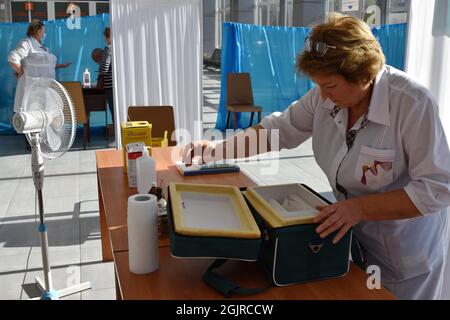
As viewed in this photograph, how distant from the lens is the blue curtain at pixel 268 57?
A: 7.11 metres

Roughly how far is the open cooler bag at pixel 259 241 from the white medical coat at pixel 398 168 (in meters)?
0.22

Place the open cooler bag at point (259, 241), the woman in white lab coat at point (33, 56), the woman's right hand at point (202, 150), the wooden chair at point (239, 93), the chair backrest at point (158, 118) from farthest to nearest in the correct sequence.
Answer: the wooden chair at point (239, 93)
the woman in white lab coat at point (33, 56)
the chair backrest at point (158, 118)
the woman's right hand at point (202, 150)
the open cooler bag at point (259, 241)

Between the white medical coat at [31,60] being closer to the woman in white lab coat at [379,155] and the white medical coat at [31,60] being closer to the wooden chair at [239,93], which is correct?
the wooden chair at [239,93]

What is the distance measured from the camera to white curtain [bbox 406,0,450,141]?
208cm

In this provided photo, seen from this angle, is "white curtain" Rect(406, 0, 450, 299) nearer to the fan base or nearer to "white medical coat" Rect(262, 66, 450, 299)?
"white medical coat" Rect(262, 66, 450, 299)

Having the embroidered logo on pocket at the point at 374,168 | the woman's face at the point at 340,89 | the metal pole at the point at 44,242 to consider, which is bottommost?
the metal pole at the point at 44,242

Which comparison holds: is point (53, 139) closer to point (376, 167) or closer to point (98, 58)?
point (376, 167)

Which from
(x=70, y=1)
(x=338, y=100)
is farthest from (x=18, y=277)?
(x=70, y=1)

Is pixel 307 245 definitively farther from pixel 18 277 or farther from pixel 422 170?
pixel 18 277

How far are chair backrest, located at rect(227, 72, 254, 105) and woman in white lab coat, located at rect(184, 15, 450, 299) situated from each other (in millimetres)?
5183

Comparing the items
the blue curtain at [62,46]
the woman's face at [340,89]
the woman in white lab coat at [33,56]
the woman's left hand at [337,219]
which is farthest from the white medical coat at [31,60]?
the woman's left hand at [337,219]

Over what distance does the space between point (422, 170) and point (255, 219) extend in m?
0.48

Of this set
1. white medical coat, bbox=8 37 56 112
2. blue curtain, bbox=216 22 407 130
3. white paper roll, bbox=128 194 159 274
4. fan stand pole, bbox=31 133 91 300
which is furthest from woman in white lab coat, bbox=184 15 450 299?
blue curtain, bbox=216 22 407 130

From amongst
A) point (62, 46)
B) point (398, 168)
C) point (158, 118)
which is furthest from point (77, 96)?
point (398, 168)
